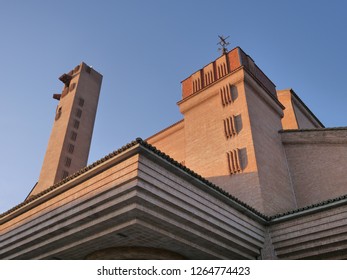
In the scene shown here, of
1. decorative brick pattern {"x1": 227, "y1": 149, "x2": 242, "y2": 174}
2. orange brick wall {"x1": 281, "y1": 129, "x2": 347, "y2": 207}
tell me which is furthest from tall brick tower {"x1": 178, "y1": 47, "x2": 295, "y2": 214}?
orange brick wall {"x1": 281, "y1": 129, "x2": 347, "y2": 207}

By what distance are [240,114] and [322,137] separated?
180 inches

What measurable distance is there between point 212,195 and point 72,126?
63.0 ft

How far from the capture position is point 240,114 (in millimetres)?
19094

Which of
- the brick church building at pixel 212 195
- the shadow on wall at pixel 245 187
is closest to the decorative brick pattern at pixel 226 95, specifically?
the brick church building at pixel 212 195

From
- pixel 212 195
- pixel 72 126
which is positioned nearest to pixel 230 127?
pixel 212 195

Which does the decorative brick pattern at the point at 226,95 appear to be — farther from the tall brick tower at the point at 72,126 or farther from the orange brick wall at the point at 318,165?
the tall brick tower at the point at 72,126

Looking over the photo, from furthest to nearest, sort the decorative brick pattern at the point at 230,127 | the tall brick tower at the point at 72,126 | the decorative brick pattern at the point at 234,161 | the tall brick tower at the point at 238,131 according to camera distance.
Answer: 1. the tall brick tower at the point at 72,126
2. the decorative brick pattern at the point at 230,127
3. the decorative brick pattern at the point at 234,161
4. the tall brick tower at the point at 238,131

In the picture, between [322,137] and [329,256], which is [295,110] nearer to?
[322,137]

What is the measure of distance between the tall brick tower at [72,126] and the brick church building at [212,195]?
9.76 metres

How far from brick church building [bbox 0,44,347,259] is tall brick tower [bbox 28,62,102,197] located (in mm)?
9764

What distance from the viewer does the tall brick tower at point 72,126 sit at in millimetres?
25484

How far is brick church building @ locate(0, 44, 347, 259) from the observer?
31.5ft

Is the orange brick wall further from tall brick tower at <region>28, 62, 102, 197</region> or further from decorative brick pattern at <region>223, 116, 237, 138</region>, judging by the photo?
tall brick tower at <region>28, 62, 102, 197</region>

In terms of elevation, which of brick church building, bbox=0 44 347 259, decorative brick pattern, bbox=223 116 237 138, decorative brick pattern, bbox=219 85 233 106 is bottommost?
brick church building, bbox=0 44 347 259
